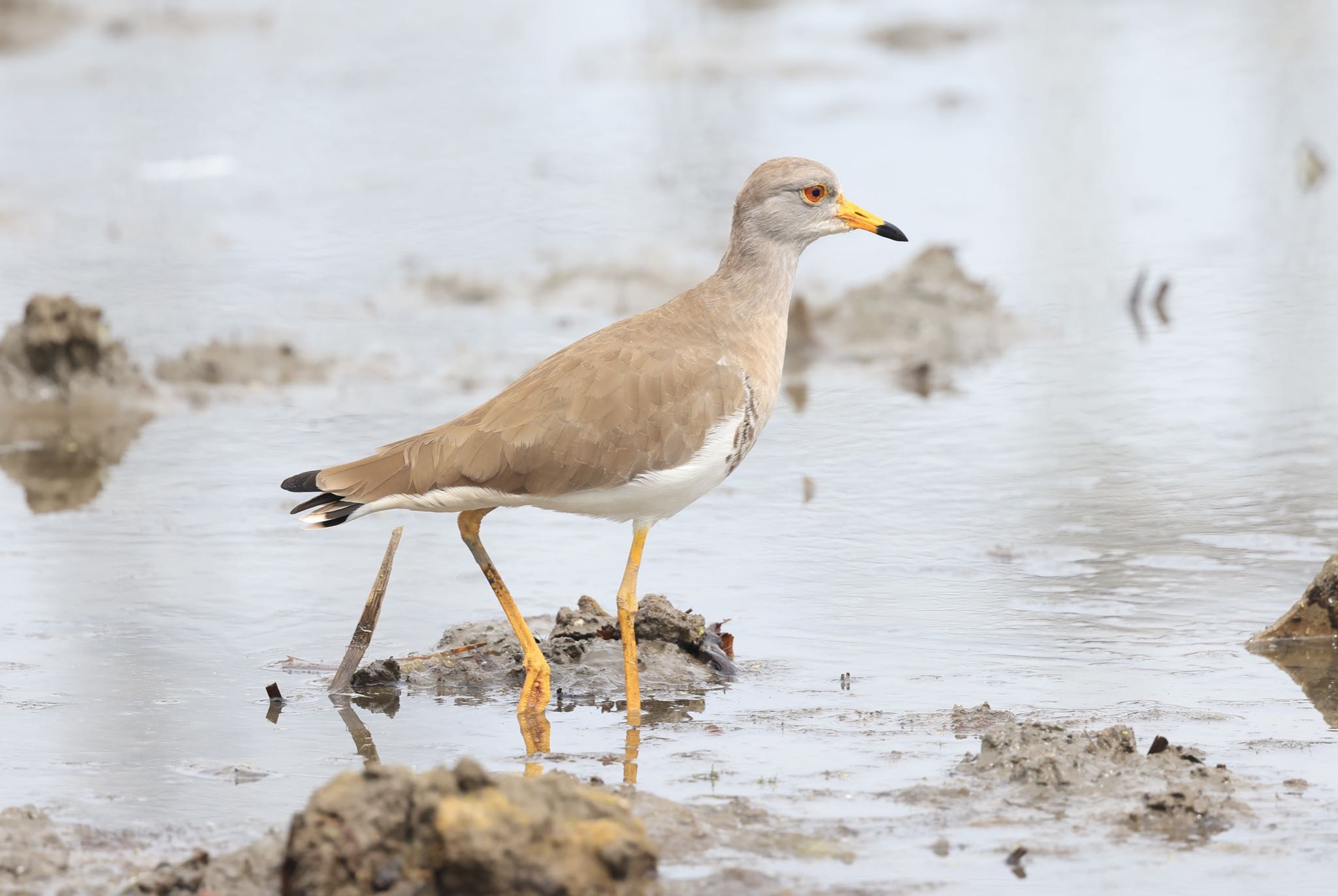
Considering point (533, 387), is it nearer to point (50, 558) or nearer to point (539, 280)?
point (50, 558)

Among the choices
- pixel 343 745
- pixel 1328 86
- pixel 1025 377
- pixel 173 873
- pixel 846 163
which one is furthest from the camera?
pixel 1328 86

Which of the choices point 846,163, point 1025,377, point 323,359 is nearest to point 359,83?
point 846,163

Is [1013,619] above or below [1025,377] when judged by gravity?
below

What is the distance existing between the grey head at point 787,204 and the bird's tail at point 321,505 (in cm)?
176

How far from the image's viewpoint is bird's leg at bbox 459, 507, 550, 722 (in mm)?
6066

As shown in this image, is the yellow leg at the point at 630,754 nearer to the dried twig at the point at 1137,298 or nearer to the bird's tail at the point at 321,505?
the bird's tail at the point at 321,505

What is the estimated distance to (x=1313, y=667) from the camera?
6.17 metres

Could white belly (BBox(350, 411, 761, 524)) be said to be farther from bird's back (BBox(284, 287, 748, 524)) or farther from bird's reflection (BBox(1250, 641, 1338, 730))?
bird's reflection (BBox(1250, 641, 1338, 730))

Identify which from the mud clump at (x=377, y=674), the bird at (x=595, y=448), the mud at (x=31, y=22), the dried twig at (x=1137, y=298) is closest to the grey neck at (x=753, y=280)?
the bird at (x=595, y=448)

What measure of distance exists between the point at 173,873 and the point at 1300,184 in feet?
35.9

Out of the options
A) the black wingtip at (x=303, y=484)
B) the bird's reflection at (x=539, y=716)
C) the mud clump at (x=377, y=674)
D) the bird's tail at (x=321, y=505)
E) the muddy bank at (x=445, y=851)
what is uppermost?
the black wingtip at (x=303, y=484)

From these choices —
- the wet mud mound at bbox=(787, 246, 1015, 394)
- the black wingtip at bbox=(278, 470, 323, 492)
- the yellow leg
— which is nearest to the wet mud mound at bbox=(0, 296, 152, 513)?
the black wingtip at bbox=(278, 470, 323, 492)

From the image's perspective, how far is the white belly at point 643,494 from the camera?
246 inches

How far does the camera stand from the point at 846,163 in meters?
14.7
